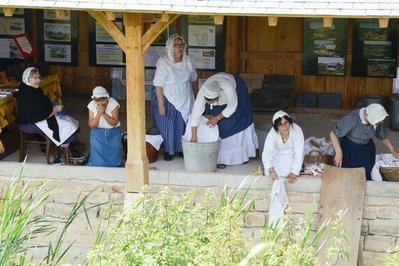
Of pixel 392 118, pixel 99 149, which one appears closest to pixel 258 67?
pixel 392 118

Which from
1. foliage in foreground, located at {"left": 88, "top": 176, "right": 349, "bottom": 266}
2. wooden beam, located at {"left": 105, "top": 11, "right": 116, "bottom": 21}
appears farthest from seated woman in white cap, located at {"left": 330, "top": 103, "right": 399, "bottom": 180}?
foliage in foreground, located at {"left": 88, "top": 176, "right": 349, "bottom": 266}

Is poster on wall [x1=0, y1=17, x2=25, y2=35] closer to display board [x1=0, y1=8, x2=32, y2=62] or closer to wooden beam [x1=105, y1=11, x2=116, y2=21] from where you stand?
display board [x1=0, y1=8, x2=32, y2=62]

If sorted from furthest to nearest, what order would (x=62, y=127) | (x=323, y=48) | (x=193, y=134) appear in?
(x=323, y=48), (x=62, y=127), (x=193, y=134)

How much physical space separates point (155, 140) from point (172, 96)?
55 cm

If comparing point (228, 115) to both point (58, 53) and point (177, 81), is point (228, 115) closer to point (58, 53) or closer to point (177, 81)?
point (177, 81)

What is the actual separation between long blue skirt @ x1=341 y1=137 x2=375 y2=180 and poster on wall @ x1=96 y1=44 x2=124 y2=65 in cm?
473

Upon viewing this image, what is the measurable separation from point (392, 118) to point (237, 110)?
9.31 feet

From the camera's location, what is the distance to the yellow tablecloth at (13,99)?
10.1m

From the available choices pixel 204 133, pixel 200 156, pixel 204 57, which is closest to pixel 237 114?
pixel 204 133

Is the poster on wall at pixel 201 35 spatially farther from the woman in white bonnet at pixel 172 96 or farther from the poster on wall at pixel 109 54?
the woman in white bonnet at pixel 172 96

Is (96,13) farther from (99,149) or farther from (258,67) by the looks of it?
(258,67)

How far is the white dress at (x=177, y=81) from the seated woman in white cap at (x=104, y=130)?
0.60 meters

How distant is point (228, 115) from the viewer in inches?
381

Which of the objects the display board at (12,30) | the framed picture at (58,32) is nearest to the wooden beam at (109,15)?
the framed picture at (58,32)
